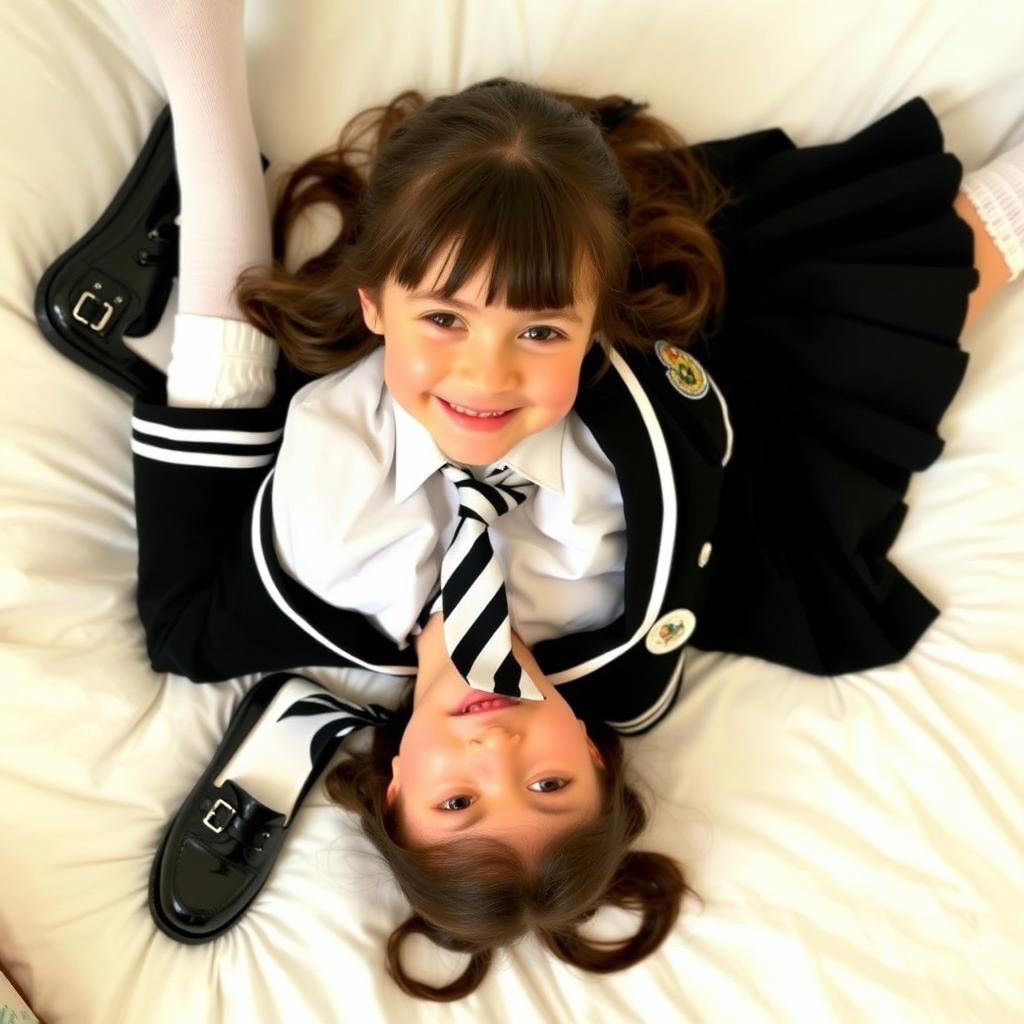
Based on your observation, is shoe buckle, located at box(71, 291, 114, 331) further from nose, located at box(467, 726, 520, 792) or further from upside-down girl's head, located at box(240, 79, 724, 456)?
nose, located at box(467, 726, 520, 792)

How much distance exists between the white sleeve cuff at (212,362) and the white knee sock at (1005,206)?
0.72 metres

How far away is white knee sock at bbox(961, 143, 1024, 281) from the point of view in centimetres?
96

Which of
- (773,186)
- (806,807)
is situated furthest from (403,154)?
(806,807)

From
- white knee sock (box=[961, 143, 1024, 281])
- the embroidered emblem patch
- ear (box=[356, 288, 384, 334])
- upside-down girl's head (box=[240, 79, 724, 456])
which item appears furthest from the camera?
white knee sock (box=[961, 143, 1024, 281])

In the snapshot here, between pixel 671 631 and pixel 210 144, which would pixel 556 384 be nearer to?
pixel 671 631

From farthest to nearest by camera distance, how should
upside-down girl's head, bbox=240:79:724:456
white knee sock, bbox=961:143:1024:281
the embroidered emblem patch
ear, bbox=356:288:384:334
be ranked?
white knee sock, bbox=961:143:1024:281 < the embroidered emblem patch < ear, bbox=356:288:384:334 < upside-down girl's head, bbox=240:79:724:456

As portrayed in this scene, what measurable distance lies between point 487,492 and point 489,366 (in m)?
0.17

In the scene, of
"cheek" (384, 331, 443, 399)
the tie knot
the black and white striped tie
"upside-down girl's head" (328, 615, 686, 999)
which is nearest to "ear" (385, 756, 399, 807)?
"upside-down girl's head" (328, 615, 686, 999)

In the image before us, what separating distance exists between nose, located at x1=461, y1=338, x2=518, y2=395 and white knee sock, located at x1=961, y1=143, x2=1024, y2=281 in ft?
1.91

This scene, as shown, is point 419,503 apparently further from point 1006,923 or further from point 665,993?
point 1006,923

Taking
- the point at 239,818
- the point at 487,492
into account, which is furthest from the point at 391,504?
the point at 239,818

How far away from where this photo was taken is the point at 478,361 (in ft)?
2.18

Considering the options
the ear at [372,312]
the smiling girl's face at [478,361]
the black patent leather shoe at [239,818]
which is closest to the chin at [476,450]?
the smiling girl's face at [478,361]

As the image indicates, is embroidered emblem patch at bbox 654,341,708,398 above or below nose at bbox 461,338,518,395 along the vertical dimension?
below
